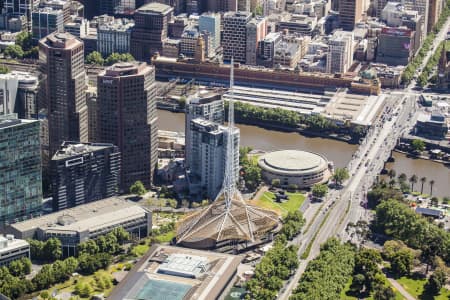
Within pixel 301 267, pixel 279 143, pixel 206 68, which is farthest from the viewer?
pixel 206 68

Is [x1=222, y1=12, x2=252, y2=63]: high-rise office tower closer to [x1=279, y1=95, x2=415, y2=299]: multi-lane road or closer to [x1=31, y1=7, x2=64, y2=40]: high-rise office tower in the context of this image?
[x1=279, y1=95, x2=415, y2=299]: multi-lane road

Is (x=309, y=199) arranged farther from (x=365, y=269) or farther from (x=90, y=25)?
(x=90, y=25)

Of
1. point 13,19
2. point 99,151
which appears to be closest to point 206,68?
point 13,19

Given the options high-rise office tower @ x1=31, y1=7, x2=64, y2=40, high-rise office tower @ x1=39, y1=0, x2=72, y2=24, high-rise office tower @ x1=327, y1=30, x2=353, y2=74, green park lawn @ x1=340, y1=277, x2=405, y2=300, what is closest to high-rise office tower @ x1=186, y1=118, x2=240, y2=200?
green park lawn @ x1=340, y1=277, x2=405, y2=300

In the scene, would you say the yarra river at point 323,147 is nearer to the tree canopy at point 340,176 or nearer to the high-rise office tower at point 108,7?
the tree canopy at point 340,176

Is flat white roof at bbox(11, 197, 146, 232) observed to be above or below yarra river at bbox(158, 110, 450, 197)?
below
